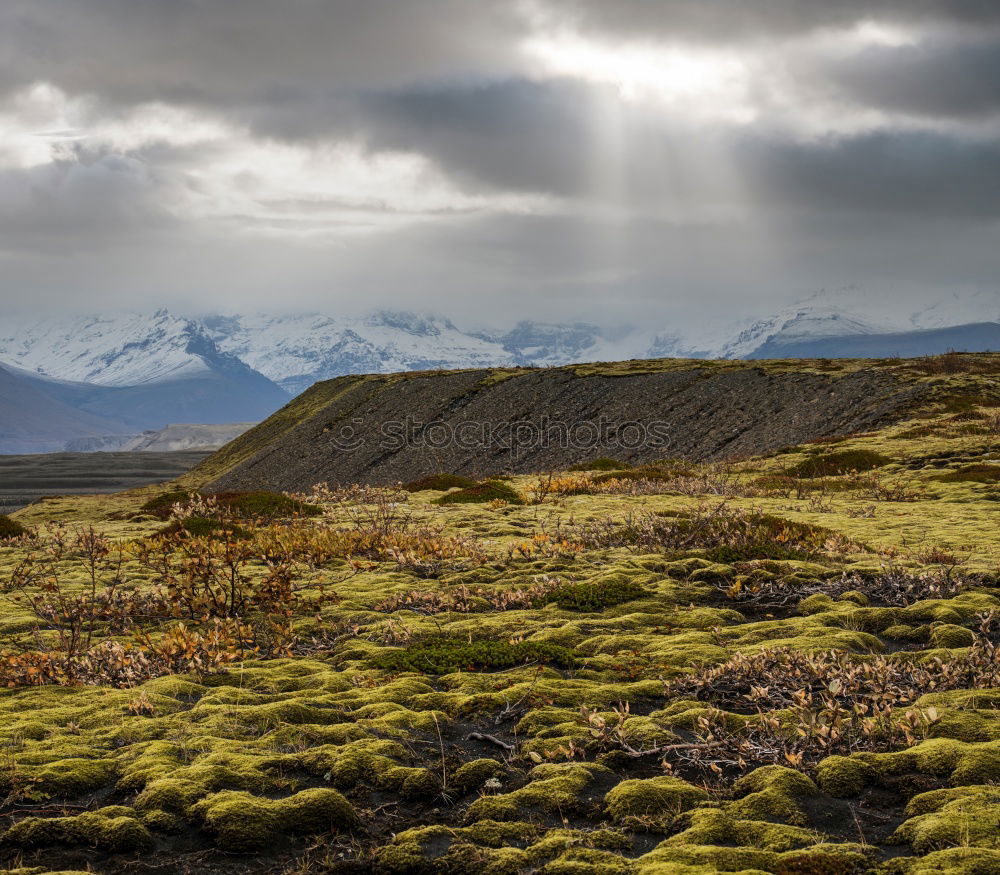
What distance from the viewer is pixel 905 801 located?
6.94m

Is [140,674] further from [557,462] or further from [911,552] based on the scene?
[557,462]

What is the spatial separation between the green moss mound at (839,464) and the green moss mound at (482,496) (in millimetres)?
12742

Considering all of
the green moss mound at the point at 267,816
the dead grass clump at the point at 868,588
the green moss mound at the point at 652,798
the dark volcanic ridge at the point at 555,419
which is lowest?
the green moss mound at the point at 652,798

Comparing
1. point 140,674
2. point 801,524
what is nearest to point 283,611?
point 140,674

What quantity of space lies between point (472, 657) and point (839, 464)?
28395mm

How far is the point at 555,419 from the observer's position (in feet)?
280

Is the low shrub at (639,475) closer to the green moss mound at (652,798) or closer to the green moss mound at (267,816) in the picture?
the green moss mound at (652,798)

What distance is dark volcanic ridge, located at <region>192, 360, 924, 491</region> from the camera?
210 feet

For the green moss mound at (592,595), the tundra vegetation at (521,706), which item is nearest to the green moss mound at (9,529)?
the tundra vegetation at (521,706)

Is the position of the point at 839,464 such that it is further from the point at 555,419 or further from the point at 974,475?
the point at 555,419

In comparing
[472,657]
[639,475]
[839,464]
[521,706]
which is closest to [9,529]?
[472,657]

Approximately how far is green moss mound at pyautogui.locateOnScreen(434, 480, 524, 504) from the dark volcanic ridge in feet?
111

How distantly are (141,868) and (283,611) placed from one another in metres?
7.38

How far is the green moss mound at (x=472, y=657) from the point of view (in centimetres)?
1081
